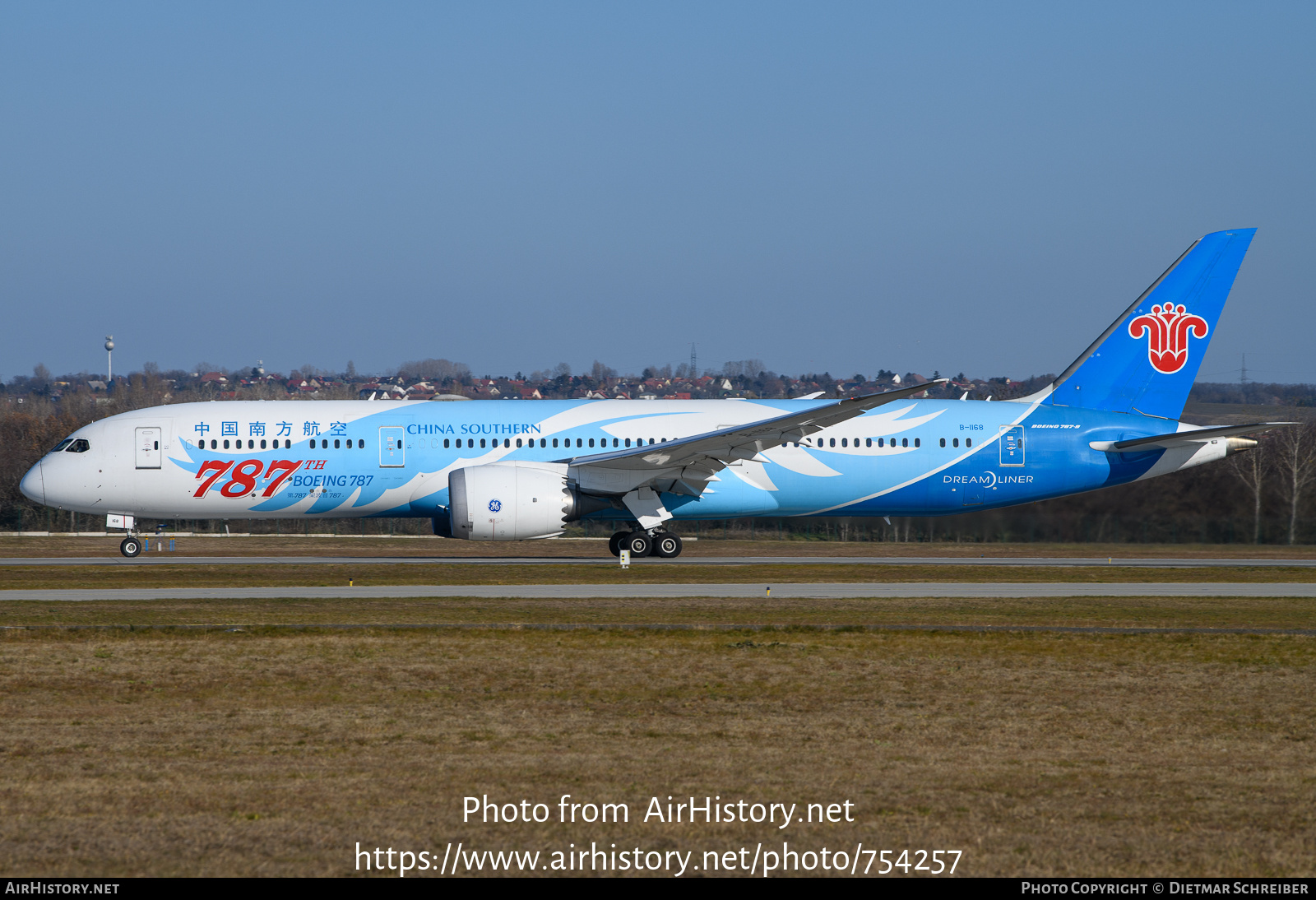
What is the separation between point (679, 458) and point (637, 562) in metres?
2.75

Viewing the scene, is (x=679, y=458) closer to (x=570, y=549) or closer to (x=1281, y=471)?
(x=570, y=549)

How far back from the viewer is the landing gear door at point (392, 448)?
96.3 ft

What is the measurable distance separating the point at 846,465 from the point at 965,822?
72.5ft

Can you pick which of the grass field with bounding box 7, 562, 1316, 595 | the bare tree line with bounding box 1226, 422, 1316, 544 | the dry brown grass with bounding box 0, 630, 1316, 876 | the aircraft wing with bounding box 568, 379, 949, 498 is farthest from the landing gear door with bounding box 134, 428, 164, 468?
the bare tree line with bounding box 1226, 422, 1316, 544

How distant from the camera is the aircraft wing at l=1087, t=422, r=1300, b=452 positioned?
28.6 meters

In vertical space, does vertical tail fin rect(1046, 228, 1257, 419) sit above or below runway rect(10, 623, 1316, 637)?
above

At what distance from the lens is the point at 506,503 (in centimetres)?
2702

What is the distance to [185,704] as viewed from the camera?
39.1 ft

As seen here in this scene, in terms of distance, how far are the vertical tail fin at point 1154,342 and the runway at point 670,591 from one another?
792 cm

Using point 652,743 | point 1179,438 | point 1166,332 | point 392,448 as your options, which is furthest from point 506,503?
point 652,743

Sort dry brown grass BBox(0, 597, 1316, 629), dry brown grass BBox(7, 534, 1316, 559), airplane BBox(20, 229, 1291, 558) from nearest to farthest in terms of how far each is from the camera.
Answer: dry brown grass BBox(0, 597, 1316, 629)
airplane BBox(20, 229, 1291, 558)
dry brown grass BBox(7, 534, 1316, 559)

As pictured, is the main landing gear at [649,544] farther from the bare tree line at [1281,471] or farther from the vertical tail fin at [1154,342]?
the bare tree line at [1281,471]

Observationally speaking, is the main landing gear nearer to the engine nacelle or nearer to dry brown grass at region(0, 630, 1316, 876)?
the engine nacelle

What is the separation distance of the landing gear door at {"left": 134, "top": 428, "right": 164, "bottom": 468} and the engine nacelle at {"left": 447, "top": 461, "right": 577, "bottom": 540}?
24.6ft
